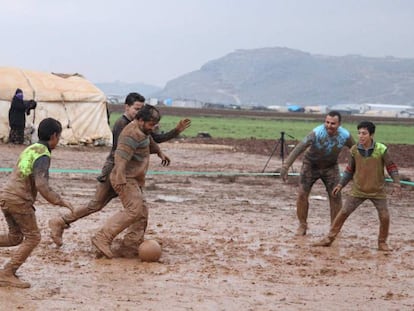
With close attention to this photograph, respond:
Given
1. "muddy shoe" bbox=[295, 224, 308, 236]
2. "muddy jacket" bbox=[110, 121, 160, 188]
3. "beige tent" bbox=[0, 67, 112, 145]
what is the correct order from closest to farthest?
"muddy jacket" bbox=[110, 121, 160, 188], "muddy shoe" bbox=[295, 224, 308, 236], "beige tent" bbox=[0, 67, 112, 145]

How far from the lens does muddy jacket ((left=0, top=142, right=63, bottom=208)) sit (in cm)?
804

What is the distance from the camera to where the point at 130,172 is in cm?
975

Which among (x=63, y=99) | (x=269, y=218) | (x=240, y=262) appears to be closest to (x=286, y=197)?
(x=269, y=218)

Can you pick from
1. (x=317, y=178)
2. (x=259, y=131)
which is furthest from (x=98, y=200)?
(x=259, y=131)

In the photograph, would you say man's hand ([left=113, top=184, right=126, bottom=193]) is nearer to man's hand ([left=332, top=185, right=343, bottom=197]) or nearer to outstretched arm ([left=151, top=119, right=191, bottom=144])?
outstretched arm ([left=151, top=119, right=191, bottom=144])

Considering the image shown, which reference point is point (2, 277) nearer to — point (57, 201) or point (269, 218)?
point (57, 201)

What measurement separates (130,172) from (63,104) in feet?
65.7

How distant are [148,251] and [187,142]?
21.8 meters

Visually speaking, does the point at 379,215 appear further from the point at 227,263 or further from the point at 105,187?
the point at 105,187

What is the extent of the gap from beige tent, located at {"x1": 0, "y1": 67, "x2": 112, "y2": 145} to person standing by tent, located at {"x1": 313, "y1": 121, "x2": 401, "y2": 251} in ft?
60.6

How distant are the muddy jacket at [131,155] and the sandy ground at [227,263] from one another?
921 mm

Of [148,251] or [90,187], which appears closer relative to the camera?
[148,251]

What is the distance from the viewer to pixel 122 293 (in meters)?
8.01

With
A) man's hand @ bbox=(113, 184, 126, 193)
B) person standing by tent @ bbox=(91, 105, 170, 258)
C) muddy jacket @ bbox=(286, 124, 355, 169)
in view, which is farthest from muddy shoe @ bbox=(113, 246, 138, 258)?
muddy jacket @ bbox=(286, 124, 355, 169)
